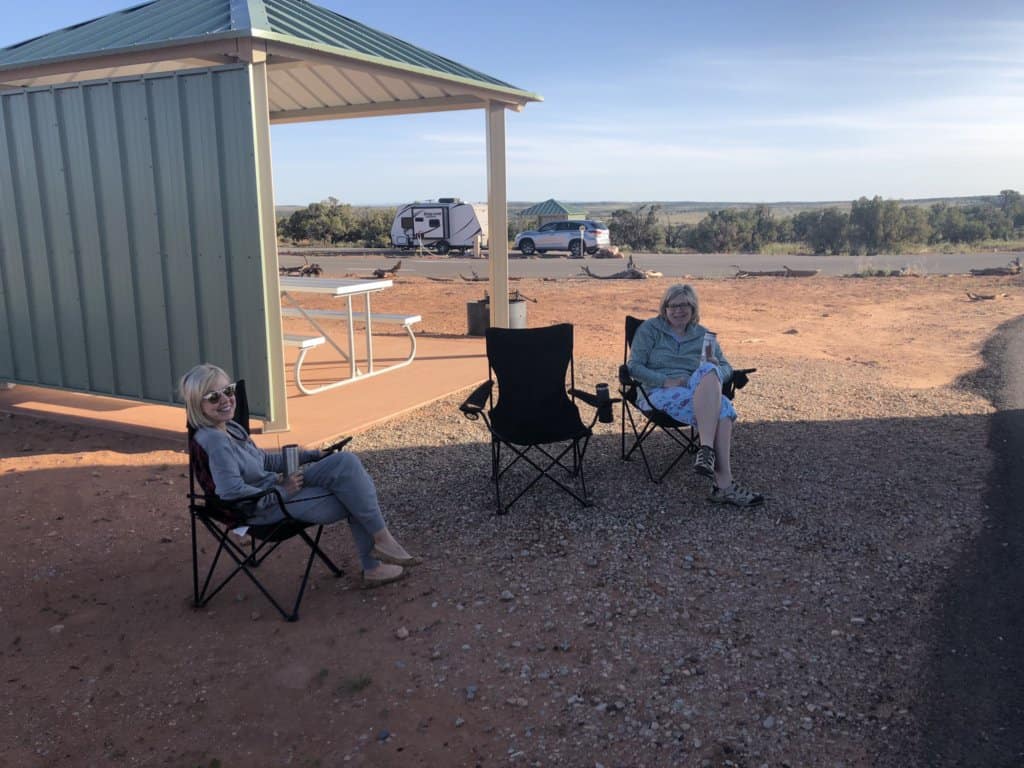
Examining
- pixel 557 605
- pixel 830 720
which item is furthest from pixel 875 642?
pixel 557 605

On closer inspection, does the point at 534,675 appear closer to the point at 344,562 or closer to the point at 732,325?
the point at 344,562

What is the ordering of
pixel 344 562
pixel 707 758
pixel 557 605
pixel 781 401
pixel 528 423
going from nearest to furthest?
pixel 707 758 < pixel 557 605 < pixel 344 562 < pixel 528 423 < pixel 781 401

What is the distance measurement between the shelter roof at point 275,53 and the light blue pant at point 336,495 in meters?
2.56

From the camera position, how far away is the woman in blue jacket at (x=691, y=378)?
4008 mm

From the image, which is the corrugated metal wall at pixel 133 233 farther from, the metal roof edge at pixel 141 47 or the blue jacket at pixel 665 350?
the blue jacket at pixel 665 350

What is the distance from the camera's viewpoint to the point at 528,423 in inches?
165

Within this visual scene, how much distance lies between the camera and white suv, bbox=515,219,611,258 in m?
25.3

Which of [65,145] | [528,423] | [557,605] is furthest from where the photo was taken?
[65,145]

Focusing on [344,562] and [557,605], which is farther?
[344,562]

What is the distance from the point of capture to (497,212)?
7402 millimetres

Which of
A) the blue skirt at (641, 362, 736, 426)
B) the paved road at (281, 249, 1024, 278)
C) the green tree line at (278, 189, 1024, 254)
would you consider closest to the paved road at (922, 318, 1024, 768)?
the blue skirt at (641, 362, 736, 426)

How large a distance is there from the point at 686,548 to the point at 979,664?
1.17 metres

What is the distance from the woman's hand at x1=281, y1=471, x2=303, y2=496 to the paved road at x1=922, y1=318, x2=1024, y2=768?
207 cm

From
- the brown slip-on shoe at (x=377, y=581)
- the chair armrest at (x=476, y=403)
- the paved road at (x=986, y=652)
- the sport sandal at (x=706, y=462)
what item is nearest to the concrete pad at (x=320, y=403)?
the chair armrest at (x=476, y=403)
